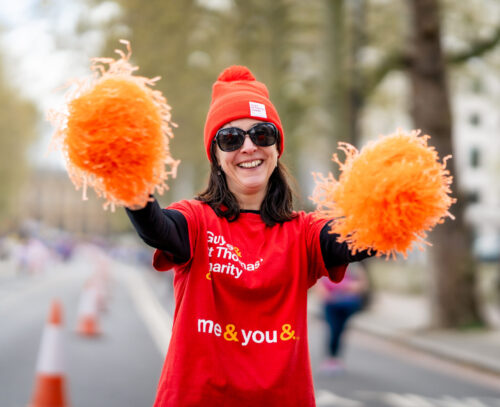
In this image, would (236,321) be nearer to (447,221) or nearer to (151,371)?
(151,371)

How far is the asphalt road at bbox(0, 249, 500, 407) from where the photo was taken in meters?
6.80

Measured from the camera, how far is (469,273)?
11844mm

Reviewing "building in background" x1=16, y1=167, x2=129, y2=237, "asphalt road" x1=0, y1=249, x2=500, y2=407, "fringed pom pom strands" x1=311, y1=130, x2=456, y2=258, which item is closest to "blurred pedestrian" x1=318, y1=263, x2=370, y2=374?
"asphalt road" x1=0, y1=249, x2=500, y2=407

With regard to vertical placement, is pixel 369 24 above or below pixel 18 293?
above

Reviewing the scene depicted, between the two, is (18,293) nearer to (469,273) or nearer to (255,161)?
(469,273)

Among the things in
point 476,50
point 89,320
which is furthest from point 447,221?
point 89,320

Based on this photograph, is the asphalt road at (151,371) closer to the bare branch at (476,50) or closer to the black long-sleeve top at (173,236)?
the black long-sleeve top at (173,236)

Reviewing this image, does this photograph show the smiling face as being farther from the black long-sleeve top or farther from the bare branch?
the bare branch

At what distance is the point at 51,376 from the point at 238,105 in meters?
4.37

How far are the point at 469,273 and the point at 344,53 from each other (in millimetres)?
6138

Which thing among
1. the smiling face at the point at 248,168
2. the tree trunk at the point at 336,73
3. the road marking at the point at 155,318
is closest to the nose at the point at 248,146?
the smiling face at the point at 248,168

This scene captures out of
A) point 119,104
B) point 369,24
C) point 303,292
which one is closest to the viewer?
point 119,104

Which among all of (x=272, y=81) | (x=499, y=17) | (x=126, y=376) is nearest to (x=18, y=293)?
(x=272, y=81)

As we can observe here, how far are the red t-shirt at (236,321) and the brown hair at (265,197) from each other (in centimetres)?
7
